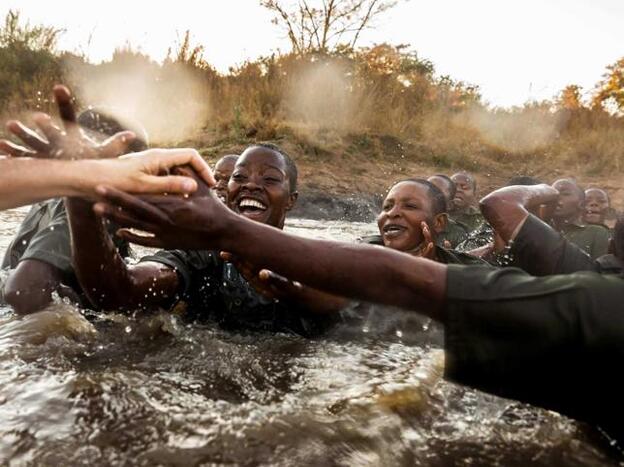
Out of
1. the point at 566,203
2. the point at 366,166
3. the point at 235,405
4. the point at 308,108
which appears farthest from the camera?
the point at 308,108

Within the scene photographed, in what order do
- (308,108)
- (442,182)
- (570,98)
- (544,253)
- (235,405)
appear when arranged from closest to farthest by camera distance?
(235,405) < (544,253) < (442,182) < (308,108) < (570,98)

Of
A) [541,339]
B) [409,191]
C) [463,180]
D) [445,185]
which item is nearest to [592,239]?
[445,185]

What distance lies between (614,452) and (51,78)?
13.7 metres

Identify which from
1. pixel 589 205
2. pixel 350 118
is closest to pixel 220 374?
pixel 589 205

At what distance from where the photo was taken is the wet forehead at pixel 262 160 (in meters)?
3.22

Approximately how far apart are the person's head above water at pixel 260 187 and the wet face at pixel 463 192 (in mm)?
4348

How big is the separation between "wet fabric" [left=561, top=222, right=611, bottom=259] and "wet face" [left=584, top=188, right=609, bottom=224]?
5.68 ft

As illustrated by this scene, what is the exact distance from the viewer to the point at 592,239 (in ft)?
16.3

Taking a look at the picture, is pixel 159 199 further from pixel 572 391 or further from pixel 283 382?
pixel 572 391

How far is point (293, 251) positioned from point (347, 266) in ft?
0.54

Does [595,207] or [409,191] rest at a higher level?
[409,191]

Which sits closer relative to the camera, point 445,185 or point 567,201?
point 567,201

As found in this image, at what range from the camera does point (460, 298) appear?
1.45 m

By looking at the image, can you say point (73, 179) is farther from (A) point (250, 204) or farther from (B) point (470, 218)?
(B) point (470, 218)
